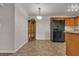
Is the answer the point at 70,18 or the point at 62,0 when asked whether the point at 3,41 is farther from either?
the point at 70,18

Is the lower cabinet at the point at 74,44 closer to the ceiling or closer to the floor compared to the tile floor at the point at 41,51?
closer to the ceiling

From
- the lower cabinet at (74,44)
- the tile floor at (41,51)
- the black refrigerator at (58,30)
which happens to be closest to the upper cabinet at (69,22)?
the black refrigerator at (58,30)

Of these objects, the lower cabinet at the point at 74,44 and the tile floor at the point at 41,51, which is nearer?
the lower cabinet at the point at 74,44

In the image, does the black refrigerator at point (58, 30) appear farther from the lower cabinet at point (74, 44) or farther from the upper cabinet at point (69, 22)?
the lower cabinet at point (74, 44)

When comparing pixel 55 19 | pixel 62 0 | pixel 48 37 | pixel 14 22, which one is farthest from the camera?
pixel 48 37

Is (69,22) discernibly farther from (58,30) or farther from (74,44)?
(74,44)

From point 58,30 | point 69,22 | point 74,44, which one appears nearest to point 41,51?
point 74,44

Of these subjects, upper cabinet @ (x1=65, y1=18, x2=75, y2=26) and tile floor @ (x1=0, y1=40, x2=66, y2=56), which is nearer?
tile floor @ (x1=0, y1=40, x2=66, y2=56)

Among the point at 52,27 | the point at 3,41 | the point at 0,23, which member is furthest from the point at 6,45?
the point at 52,27

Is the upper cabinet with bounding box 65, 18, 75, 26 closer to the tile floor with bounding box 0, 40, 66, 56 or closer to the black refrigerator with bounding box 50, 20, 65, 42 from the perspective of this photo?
the black refrigerator with bounding box 50, 20, 65, 42

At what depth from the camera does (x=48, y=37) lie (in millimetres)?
13953

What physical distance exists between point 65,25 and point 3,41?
25.5 feet

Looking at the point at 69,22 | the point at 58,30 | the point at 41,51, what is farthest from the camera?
the point at 69,22

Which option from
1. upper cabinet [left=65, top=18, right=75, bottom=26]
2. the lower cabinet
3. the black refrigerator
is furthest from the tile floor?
upper cabinet [left=65, top=18, right=75, bottom=26]
